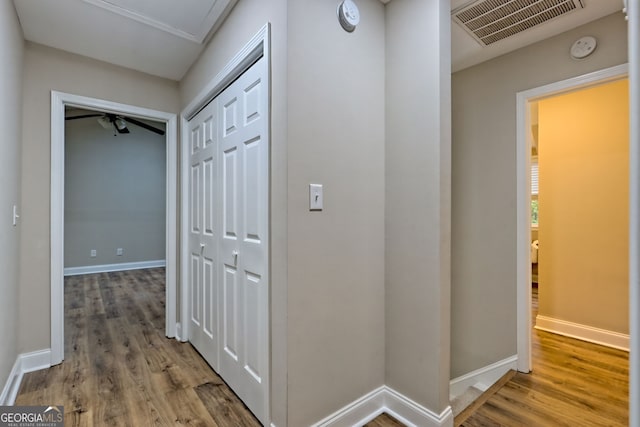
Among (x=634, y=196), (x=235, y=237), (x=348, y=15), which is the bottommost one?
(x=235, y=237)

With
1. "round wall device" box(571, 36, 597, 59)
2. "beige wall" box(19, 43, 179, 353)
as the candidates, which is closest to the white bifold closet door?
"beige wall" box(19, 43, 179, 353)

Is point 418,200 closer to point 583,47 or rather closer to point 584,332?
point 583,47

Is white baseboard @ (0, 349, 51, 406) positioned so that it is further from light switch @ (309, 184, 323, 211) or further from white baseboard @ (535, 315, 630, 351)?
white baseboard @ (535, 315, 630, 351)

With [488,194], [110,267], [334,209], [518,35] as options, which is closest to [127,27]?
[334,209]

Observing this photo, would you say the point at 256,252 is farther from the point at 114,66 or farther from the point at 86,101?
the point at 114,66

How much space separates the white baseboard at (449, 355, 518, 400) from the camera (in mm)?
2332

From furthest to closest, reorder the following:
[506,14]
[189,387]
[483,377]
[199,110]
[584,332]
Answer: [584,332] < [199,110] < [483,377] < [189,387] < [506,14]

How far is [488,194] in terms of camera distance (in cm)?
248

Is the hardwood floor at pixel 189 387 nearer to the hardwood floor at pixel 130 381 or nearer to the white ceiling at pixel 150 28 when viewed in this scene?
the hardwood floor at pixel 130 381

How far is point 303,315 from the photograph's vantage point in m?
1.50

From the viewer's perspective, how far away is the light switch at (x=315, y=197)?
4.96ft

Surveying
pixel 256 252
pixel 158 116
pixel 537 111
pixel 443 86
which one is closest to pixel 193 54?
pixel 158 116

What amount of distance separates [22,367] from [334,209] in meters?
2.53

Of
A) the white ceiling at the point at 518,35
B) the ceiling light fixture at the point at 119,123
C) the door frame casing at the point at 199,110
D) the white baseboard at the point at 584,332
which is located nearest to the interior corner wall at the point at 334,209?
the door frame casing at the point at 199,110
